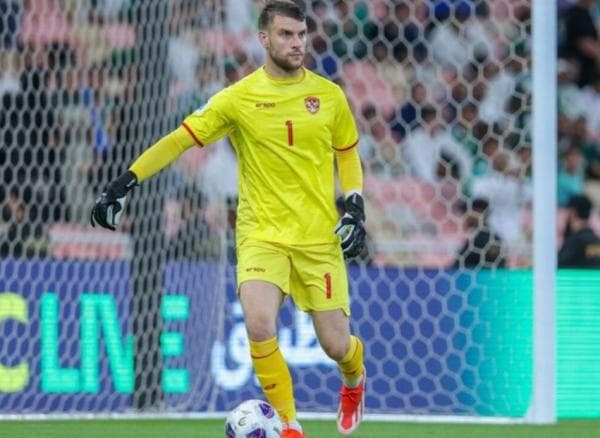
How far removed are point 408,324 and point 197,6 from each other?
228cm

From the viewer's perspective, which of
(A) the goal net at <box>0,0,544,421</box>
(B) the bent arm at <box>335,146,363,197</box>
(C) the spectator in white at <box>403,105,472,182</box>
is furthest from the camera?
(C) the spectator in white at <box>403,105,472,182</box>

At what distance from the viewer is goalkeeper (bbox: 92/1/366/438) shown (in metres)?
6.33

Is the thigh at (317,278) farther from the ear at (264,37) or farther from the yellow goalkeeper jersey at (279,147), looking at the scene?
the ear at (264,37)

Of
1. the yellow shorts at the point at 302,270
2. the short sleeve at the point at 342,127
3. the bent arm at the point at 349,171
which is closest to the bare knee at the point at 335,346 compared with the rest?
the yellow shorts at the point at 302,270

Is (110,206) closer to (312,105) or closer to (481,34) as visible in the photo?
(312,105)

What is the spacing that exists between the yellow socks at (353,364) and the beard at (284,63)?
121 centimetres

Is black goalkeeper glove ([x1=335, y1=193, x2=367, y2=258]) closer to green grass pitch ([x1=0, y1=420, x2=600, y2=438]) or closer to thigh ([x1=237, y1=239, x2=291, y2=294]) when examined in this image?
thigh ([x1=237, y1=239, x2=291, y2=294])

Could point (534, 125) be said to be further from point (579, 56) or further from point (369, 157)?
point (579, 56)

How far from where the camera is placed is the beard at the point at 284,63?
646cm

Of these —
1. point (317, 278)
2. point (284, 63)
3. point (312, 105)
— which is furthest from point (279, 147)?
point (317, 278)

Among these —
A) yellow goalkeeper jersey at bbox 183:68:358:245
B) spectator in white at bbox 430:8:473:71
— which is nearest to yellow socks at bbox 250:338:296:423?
yellow goalkeeper jersey at bbox 183:68:358:245

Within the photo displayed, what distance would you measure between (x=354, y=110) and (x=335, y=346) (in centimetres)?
457

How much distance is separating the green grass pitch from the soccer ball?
1.49 m

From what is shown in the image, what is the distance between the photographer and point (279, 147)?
6.48 metres
